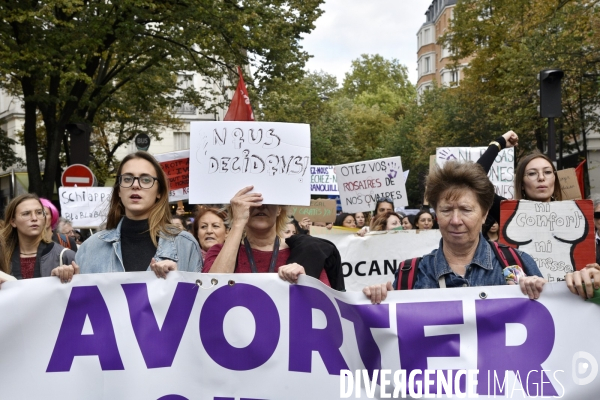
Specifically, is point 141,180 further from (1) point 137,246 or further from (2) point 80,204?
(2) point 80,204

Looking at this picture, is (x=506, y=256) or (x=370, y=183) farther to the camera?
(x=370, y=183)

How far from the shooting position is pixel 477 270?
3.61 metres

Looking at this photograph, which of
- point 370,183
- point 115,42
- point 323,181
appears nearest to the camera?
point 370,183

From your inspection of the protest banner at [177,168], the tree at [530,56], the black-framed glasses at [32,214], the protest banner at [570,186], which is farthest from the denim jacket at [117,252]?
the tree at [530,56]

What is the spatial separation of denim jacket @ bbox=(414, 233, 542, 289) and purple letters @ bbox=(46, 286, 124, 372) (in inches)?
53.9

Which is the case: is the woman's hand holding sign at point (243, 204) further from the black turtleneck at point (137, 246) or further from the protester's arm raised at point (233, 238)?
the black turtleneck at point (137, 246)

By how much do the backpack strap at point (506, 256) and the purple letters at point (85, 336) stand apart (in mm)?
1643

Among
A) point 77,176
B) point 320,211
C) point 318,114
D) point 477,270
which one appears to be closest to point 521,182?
point 477,270

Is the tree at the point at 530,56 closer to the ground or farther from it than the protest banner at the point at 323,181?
farther from it

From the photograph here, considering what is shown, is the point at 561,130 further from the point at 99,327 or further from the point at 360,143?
the point at 360,143

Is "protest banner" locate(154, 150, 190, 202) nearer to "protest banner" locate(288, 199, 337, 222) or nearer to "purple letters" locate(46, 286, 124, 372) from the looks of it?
"protest banner" locate(288, 199, 337, 222)

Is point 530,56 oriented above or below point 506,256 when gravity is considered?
above

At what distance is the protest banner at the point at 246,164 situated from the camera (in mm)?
4008

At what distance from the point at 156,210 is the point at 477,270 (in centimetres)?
150
